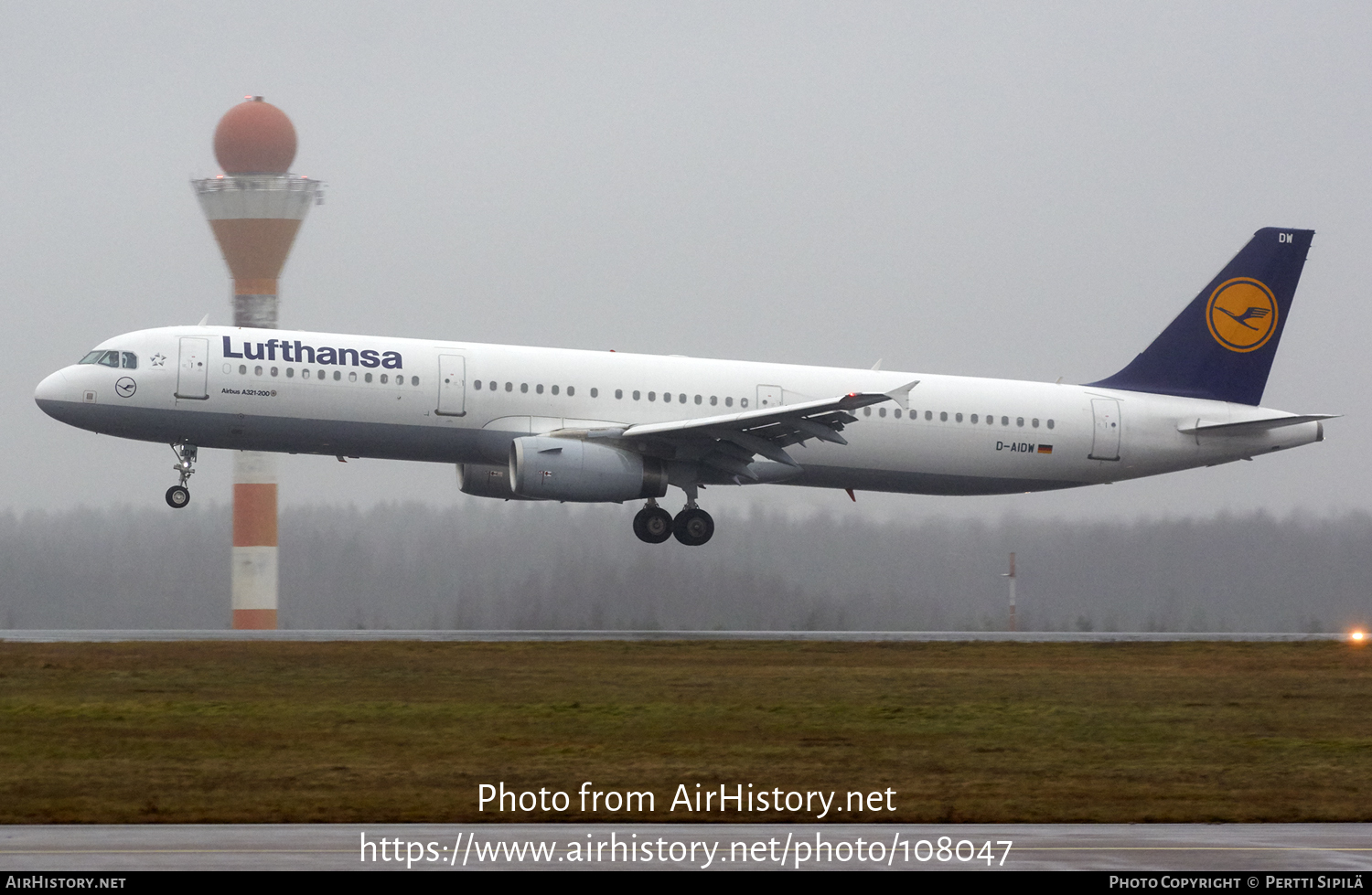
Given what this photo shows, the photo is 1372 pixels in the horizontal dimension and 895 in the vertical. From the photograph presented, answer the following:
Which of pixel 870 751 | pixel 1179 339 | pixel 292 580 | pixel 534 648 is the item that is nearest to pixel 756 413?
pixel 534 648

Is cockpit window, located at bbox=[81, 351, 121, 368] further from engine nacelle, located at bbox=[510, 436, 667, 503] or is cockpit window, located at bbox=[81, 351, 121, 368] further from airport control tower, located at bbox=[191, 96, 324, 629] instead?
airport control tower, located at bbox=[191, 96, 324, 629]

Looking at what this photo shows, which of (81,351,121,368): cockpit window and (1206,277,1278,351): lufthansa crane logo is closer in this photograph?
(81,351,121,368): cockpit window

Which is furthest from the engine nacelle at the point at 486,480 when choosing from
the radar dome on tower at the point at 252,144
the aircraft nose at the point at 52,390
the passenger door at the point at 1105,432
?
the radar dome on tower at the point at 252,144

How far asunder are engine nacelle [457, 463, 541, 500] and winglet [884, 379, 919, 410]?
27.1ft

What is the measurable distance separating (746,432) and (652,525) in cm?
304

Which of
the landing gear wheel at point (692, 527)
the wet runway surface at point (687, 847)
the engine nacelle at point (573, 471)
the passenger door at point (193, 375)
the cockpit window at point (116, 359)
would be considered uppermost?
the cockpit window at point (116, 359)

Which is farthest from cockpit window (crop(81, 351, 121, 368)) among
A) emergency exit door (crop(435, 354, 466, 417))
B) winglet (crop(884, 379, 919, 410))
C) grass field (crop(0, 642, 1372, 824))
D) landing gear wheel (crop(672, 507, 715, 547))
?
winglet (crop(884, 379, 919, 410))

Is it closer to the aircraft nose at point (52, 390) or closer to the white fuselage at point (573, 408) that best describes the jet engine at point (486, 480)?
the white fuselage at point (573, 408)

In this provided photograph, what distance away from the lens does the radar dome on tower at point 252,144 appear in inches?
2744

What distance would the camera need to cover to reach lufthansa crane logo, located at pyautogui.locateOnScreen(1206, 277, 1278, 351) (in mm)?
38438

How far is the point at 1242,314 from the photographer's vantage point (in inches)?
1523

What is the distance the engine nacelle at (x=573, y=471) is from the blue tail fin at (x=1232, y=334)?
40.7ft

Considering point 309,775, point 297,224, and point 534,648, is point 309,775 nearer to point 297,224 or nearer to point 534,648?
point 534,648

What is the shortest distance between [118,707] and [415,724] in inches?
153
